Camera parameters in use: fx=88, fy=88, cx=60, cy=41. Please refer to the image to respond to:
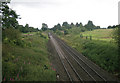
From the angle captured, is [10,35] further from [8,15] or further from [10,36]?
[8,15]

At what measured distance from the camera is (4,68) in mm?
8742

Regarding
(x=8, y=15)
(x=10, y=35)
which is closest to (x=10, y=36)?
(x=10, y=35)

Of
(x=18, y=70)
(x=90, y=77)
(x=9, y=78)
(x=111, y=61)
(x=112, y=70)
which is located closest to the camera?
(x=9, y=78)

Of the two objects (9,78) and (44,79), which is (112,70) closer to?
(44,79)

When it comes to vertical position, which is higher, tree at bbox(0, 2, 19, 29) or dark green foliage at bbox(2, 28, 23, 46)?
tree at bbox(0, 2, 19, 29)

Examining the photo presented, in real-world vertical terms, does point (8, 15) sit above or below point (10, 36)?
above

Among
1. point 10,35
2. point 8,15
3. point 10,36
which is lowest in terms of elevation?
point 10,36

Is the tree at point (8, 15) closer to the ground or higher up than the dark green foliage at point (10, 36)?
higher up

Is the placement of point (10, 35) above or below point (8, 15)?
below

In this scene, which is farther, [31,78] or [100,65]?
[100,65]

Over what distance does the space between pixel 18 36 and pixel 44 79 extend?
11.6 metres

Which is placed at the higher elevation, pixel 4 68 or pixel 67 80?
pixel 4 68

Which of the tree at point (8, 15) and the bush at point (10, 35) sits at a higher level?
the tree at point (8, 15)

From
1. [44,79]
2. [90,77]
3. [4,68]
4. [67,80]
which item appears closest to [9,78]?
[4,68]
